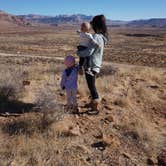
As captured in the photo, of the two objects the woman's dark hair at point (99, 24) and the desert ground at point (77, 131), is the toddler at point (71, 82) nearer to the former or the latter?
the desert ground at point (77, 131)

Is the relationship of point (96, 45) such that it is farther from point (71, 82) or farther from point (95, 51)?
point (71, 82)

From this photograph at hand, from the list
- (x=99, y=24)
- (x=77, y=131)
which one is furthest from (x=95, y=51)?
(x=77, y=131)

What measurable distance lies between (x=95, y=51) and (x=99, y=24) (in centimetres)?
44

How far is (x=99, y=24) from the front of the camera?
18.3 ft

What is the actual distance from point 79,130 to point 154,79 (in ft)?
17.9

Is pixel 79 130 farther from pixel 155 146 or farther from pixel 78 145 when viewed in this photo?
pixel 155 146

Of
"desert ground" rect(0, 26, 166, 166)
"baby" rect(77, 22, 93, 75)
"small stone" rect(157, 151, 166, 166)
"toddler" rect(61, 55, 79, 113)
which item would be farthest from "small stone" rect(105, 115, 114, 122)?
"small stone" rect(157, 151, 166, 166)

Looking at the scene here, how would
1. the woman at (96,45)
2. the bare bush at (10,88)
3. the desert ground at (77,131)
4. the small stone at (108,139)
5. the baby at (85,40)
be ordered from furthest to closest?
Answer: 1. the bare bush at (10,88)
2. the woman at (96,45)
3. the baby at (85,40)
4. the small stone at (108,139)
5. the desert ground at (77,131)

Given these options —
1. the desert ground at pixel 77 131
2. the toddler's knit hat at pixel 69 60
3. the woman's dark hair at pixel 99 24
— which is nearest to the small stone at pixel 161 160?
the desert ground at pixel 77 131

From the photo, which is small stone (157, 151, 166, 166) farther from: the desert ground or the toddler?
the toddler

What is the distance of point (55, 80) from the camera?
28.3 ft

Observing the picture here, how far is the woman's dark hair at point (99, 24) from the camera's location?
217 inches

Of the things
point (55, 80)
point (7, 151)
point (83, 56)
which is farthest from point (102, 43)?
point (55, 80)

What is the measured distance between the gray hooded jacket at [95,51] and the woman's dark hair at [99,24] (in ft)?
0.30
